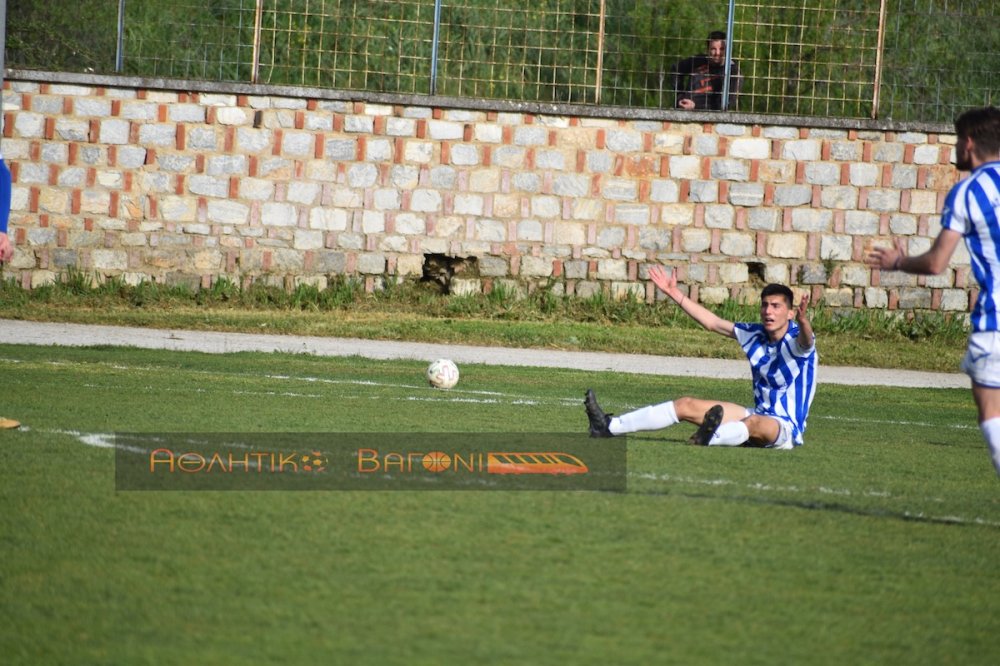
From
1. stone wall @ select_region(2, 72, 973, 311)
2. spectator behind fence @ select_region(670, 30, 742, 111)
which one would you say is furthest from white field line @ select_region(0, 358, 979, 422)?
spectator behind fence @ select_region(670, 30, 742, 111)

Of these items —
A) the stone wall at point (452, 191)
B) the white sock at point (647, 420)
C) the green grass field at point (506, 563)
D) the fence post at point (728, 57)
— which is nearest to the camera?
the green grass field at point (506, 563)

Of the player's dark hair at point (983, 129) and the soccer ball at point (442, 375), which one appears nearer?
the player's dark hair at point (983, 129)

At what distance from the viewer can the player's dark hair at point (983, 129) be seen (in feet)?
20.2

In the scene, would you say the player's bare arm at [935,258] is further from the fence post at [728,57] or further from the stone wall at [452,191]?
the fence post at [728,57]

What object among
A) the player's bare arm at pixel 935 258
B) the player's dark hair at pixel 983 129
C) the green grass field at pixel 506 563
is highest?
the player's dark hair at pixel 983 129

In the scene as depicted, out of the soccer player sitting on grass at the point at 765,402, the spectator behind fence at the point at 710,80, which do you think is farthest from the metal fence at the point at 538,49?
the soccer player sitting on grass at the point at 765,402

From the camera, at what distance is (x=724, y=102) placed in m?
19.1

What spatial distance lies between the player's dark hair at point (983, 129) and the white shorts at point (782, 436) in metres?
3.05

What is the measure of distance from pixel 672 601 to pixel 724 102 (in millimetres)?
15012

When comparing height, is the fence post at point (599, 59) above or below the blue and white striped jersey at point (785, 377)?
above

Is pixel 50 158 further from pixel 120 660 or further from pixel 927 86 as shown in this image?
pixel 120 660

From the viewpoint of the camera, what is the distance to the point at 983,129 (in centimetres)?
616

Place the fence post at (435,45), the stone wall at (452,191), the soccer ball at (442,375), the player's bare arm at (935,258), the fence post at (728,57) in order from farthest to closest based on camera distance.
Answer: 1. the fence post at (728,57)
2. the fence post at (435,45)
3. the stone wall at (452,191)
4. the soccer ball at (442,375)
5. the player's bare arm at (935,258)

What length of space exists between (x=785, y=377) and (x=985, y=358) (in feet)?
9.66
